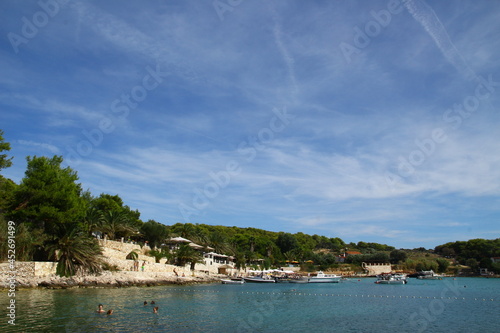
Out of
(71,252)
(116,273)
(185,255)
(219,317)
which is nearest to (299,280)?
(185,255)

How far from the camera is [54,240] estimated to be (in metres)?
33.0

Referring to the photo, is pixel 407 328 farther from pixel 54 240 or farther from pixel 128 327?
pixel 54 240

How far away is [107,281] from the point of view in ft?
117

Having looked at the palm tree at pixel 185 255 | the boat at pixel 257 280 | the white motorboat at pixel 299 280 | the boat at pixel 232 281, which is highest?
the palm tree at pixel 185 255

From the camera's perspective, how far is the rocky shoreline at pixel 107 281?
29.7 m

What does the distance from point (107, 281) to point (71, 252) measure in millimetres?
4933

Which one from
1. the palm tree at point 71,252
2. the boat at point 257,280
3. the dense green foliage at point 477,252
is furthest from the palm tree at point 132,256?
the dense green foliage at point 477,252

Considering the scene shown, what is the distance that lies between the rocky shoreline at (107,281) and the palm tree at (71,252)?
0.82 m

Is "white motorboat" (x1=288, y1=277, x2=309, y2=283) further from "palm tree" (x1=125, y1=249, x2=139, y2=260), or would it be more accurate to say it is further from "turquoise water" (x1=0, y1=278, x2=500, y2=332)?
"turquoise water" (x1=0, y1=278, x2=500, y2=332)

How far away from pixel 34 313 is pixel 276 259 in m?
82.5

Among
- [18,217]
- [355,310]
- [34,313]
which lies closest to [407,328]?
[355,310]

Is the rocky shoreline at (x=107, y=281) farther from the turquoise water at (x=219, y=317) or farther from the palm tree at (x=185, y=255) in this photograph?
the palm tree at (x=185, y=255)

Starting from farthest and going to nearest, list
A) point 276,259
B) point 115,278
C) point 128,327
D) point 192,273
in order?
point 276,259 < point 192,273 < point 115,278 < point 128,327

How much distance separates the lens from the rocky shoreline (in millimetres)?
29711
